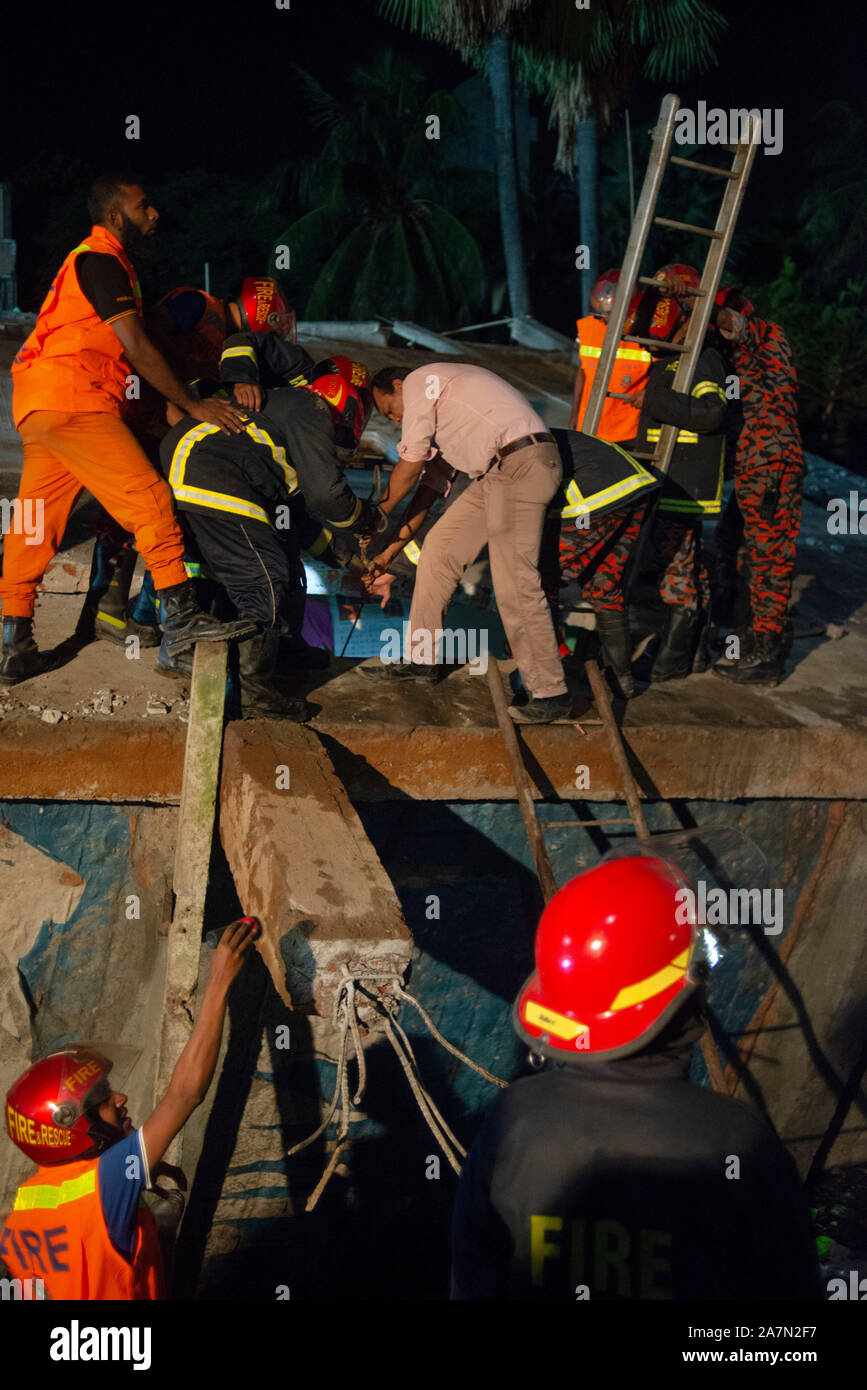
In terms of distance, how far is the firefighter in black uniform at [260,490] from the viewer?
15.1 ft

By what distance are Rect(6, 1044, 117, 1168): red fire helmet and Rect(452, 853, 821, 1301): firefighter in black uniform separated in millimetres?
1286

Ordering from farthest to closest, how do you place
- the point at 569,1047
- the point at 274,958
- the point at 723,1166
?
the point at 274,958 < the point at 569,1047 < the point at 723,1166

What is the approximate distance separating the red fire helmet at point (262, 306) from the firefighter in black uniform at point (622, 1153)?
358 cm

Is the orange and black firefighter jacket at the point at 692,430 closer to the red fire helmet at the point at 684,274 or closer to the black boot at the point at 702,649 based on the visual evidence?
the red fire helmet at the point at 684,274

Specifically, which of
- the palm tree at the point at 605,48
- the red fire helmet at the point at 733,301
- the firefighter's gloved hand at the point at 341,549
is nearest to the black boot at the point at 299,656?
the firefighter's gloved hand at the point at 341,549

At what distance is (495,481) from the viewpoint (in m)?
4.75

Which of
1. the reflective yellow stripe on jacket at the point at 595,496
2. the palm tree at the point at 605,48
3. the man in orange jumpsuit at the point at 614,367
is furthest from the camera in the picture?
the palm tree at the point at 605,48

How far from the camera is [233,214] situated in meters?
25.0

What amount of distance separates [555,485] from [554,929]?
2.76 metres

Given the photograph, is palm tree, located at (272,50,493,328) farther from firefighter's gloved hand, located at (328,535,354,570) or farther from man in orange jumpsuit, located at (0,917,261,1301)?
man in orange jumpsuit, located at (0,917,261,1301)

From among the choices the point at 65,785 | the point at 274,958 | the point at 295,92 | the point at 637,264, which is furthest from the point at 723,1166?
the point at 295,92

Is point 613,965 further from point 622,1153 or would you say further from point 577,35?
point 577,35

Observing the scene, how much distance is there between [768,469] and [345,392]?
2008 millimetres

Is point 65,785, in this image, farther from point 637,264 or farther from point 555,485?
point 637,264
